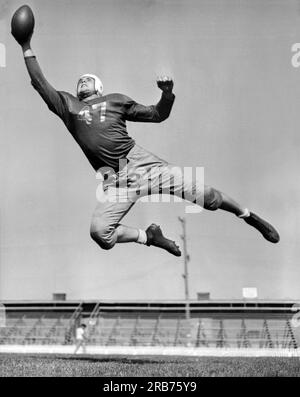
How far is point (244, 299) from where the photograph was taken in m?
23.0

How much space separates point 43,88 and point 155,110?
48.0 inches

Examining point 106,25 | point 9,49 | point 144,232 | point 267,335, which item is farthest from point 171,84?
point 267,335

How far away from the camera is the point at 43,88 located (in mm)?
6145

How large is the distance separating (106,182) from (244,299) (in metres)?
17.8

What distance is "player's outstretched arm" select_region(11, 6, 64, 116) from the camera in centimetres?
614

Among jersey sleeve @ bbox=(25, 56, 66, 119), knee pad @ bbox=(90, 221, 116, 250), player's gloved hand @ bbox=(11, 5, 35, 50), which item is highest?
player's gloved hand @ bbox=(11, 5, 35, 50)

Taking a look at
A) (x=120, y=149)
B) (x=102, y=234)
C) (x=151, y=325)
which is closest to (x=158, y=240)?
(x=102, y=234)

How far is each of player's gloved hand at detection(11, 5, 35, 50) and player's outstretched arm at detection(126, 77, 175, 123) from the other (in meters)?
1.30

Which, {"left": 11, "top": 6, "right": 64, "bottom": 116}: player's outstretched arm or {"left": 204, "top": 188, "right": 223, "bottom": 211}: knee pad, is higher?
{"left": 11, "top": 6, "right": 64, "bottom": 116}: player's outstretched arm

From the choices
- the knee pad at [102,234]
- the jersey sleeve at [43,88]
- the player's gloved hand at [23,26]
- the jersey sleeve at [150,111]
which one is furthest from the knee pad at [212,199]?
the player's gloved hand at [23,26]

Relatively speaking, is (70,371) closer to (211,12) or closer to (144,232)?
(144,232)

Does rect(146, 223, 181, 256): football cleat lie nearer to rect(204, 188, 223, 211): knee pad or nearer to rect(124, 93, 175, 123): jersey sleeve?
rect(204, 188, 223, 211): knee pad

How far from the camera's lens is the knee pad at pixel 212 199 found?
604 cm

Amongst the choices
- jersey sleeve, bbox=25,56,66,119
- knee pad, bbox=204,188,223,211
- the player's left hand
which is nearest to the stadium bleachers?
knee pad, bbox=204,188,223,211
